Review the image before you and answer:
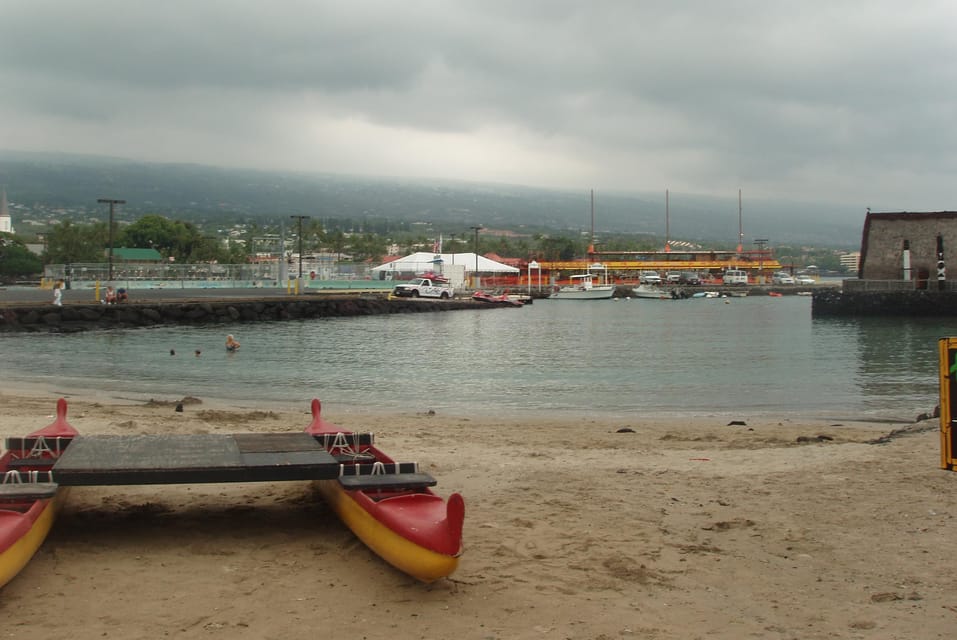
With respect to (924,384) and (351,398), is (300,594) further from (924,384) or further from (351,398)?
(924,384)

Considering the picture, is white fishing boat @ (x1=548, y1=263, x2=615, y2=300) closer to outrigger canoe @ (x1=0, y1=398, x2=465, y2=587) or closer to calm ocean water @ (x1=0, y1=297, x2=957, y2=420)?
calm ocean water @ (x1=0, y1=297, x2=957, y2=420)

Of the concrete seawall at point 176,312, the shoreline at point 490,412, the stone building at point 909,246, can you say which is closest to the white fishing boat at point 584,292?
the concrete seawall at point 176,312

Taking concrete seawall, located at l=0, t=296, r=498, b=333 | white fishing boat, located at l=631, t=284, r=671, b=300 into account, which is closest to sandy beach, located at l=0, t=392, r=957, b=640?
concrete seawall, located at l=0, t=296, r=498, b=333

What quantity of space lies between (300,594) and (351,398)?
61.8ft

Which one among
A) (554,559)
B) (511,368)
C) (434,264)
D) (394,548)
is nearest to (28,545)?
(394,548)

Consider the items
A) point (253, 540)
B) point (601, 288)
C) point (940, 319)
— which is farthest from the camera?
point (601, 288)

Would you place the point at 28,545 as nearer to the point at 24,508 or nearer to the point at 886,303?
the point at 24,508

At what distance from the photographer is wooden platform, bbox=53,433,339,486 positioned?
8469mm

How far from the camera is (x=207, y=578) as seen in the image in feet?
26.0

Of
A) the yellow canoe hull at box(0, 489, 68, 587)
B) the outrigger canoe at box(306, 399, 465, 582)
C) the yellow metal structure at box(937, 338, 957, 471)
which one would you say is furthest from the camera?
the outrigger canoe at box(306, 399, 465, 582)

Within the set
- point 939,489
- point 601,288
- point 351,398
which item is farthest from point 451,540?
point 601,288

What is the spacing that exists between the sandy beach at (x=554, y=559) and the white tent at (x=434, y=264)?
9890cm

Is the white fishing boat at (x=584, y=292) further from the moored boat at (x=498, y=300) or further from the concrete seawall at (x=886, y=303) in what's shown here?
the concrete seawall at (x=886, y=303)

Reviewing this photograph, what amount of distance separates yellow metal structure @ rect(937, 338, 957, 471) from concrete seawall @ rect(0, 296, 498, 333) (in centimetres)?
5037
